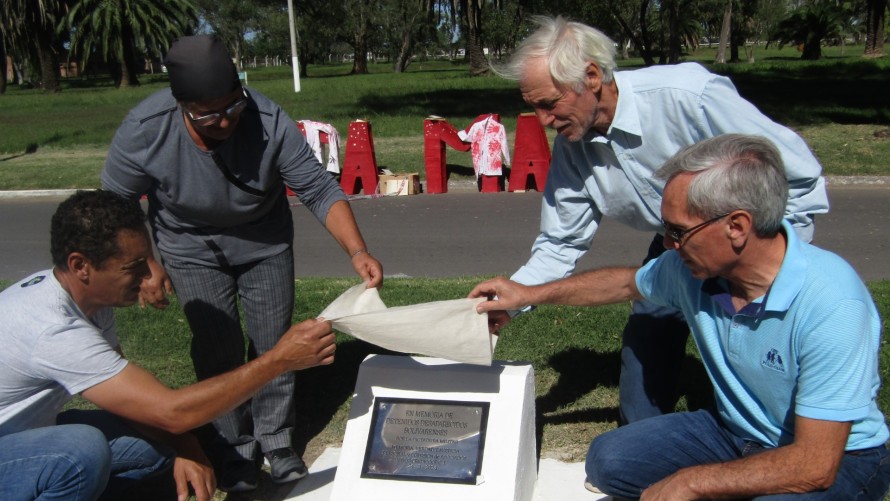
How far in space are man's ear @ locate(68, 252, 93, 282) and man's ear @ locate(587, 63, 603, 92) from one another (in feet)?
6.01

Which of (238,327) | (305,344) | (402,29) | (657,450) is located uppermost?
(402,29)

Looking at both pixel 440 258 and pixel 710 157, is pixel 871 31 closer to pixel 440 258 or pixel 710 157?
pixel 440 258

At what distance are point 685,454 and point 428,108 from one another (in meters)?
A: 18.9

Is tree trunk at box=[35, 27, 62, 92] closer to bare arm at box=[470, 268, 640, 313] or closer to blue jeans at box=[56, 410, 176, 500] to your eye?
blue jeans at box=[56, 410, 176, 500]

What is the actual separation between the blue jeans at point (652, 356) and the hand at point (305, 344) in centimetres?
140

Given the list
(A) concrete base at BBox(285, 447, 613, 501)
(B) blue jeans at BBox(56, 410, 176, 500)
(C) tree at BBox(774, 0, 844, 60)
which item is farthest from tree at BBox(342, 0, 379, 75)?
(B) blue jeans at BBox(56, 410, 176, 500)

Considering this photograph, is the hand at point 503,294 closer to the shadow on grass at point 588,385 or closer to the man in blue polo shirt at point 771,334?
the man in blue polo shirt at point 771,334

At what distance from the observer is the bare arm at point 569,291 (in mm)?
3316

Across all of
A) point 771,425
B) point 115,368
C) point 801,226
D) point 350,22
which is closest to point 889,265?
point 801,226

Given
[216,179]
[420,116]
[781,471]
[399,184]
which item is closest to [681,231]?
[781,471]

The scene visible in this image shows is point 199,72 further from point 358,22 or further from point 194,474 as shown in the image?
point 358,22

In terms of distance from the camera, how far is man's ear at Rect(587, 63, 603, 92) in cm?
311

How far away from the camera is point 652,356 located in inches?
145

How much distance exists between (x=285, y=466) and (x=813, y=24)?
47.2 m
